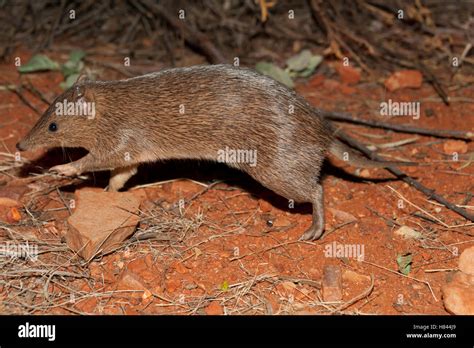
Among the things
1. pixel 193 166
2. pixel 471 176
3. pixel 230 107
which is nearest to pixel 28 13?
pixel 193 166

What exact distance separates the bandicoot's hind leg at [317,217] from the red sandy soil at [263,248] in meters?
0.07

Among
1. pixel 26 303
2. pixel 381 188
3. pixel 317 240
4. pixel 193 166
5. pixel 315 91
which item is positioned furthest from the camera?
pixel 315 91

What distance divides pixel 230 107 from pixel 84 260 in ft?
5.42

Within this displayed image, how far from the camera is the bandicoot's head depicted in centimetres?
494

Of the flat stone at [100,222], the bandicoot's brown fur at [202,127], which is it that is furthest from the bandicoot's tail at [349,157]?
the flat stone at [100,222]

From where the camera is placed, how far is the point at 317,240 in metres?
4.75

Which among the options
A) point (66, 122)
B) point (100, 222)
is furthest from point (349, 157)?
point (66, 122)

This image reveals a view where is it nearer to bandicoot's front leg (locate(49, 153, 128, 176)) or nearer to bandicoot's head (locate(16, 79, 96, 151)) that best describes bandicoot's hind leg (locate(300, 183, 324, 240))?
bandicoot's front leg (locate(49, 153, 128, 176))

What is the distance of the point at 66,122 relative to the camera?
496 cm

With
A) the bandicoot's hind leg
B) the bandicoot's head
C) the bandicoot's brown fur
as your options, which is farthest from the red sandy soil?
the bandicoot's head

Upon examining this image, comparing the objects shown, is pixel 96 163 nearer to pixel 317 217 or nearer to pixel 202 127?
pixel 202 127

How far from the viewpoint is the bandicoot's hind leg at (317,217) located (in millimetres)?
4730

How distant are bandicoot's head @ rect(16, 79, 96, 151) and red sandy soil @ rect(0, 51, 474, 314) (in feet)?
1.72

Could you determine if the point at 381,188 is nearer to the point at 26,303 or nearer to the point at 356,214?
the point at 356,214
